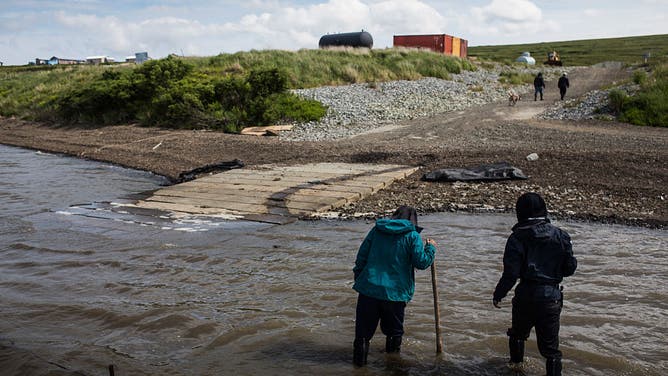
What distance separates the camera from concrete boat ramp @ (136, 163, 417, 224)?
1115 centimetres

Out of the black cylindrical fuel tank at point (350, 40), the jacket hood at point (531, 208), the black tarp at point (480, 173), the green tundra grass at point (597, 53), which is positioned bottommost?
the black tarp at point (480, 173)

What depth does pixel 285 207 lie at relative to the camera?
11.3 m

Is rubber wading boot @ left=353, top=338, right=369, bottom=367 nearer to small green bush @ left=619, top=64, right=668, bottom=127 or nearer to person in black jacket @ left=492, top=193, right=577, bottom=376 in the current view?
person in black jacket @ left=492, top=193, right=577, bottom=376

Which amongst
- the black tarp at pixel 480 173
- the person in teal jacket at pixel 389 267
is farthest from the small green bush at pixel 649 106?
the person in teal jacket at pixel 389 267

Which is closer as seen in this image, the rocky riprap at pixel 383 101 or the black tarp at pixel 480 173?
the black tarp at pixel 480 173

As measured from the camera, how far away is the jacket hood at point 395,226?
4.76m

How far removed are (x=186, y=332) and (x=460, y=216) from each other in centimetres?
568

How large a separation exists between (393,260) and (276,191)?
7.67 metres

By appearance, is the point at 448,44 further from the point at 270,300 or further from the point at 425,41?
the point at 270,300

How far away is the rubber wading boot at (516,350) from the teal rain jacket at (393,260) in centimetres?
97

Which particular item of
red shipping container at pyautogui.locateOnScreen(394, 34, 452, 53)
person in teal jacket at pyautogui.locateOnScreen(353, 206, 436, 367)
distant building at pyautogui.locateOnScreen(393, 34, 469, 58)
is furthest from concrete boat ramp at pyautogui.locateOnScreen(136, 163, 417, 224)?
red shipping container at pyautogui.locateOnScreen(394, 34, 452, 53)

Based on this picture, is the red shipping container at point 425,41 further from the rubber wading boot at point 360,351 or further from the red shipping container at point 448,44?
→ the rubber wading boot at point 360,351

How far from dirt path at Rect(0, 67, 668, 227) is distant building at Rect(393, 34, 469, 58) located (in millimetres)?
26998

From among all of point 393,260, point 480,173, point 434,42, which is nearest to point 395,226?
point 393,260
